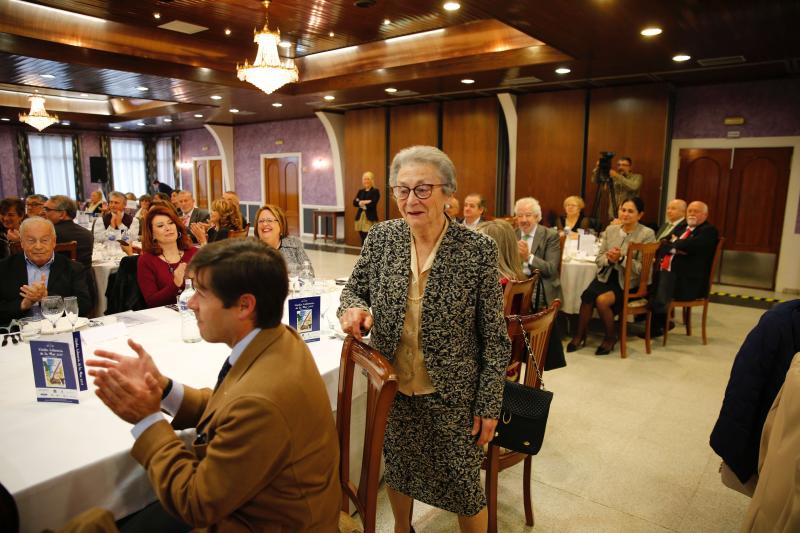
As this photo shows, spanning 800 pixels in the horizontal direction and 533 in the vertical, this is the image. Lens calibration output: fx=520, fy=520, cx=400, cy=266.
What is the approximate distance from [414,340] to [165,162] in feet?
63.5

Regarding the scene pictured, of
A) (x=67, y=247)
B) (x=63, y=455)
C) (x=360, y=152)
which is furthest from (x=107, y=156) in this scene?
(x=63, y=455)

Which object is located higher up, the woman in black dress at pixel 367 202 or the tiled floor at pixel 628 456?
the woman in black dress at pixel 367 202

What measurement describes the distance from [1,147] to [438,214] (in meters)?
18.6

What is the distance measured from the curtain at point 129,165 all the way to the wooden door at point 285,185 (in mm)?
6296

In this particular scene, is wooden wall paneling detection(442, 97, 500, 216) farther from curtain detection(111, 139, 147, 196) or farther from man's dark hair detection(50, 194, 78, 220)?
curtain detection(111, 139, 147, 196)

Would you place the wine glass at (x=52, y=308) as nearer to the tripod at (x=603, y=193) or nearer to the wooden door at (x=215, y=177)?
the tripod at (x=603, y=193)

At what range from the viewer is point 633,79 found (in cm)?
808

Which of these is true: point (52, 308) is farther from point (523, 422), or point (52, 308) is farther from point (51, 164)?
point (51, 164)

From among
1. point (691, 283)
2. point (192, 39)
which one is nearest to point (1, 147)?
point (192, 39)

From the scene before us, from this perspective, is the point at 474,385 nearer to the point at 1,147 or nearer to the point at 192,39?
the point at 192,39

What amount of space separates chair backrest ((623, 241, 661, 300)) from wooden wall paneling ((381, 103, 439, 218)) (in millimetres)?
6310

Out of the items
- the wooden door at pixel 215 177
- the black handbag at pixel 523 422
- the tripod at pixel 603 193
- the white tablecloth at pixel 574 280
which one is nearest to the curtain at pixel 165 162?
the wooden door at pixel 215 177

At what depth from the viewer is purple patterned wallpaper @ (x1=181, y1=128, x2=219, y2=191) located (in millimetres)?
17094

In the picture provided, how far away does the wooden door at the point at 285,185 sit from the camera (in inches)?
579
